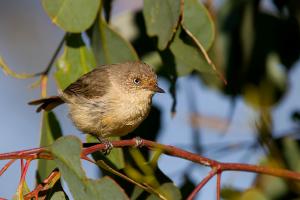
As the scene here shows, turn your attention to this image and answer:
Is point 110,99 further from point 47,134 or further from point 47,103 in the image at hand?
point 47,134

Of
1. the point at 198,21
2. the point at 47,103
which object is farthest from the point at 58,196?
the point at 47,103

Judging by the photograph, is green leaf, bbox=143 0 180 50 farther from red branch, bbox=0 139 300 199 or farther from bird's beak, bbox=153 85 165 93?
red branch, bbox=0 139 300 199

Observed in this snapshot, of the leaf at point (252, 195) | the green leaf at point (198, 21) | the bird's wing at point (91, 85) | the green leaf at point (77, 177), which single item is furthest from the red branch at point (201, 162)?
the bird's wing at point (91, 85)

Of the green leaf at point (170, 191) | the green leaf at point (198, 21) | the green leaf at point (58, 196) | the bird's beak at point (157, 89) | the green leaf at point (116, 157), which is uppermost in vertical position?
the green leaf at point (198, 21)

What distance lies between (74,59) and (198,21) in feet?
2.69

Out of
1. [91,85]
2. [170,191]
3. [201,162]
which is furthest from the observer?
[91,85]

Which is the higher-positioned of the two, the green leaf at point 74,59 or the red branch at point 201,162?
the red branch at point 201,162

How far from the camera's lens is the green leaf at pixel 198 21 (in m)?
3.74

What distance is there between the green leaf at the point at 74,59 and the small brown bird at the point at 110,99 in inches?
5.0

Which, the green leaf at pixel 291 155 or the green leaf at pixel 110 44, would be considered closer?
the green leaf at pixel 291 155

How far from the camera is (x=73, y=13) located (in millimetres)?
3762

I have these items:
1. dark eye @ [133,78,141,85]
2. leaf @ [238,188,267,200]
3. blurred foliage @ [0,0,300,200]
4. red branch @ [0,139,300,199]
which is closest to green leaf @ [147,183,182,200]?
blurred foliage @ [0,0,300,200]

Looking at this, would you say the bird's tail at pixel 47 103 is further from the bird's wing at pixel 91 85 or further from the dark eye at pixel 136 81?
the dark eye at pixel 136 81

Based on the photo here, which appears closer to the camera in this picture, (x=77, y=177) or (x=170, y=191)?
(x=77, y=177)
